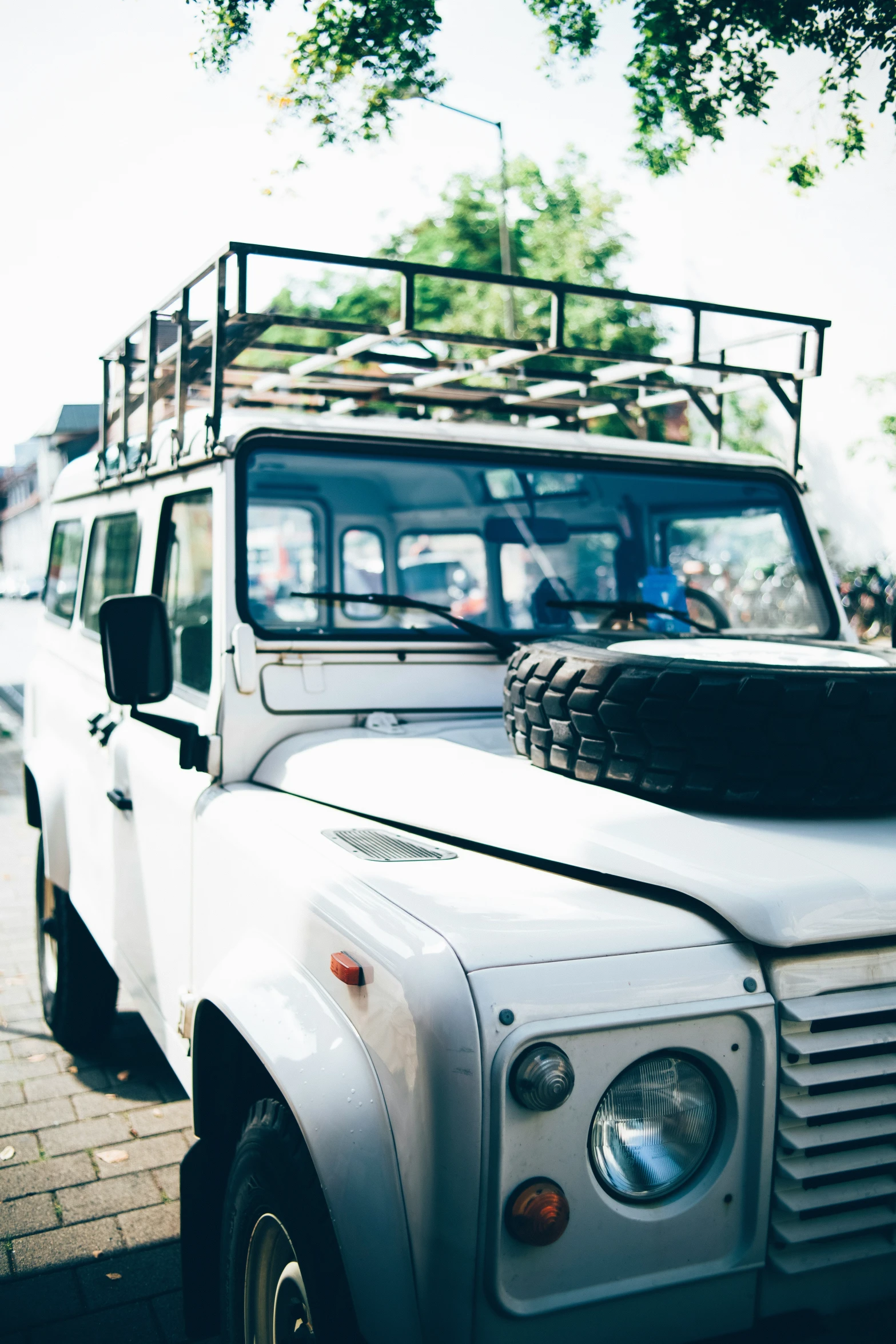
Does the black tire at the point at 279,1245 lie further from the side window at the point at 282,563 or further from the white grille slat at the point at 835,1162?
the side window at the point at 282,563

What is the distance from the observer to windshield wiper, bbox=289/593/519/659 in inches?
115

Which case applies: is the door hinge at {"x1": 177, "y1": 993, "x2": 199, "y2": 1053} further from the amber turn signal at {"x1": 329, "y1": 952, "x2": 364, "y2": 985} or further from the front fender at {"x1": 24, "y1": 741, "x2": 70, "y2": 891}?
the front fender at {"x1": 24, "y1": 741, "x2": 70, "y2": 891}

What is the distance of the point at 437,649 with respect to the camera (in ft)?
9.70

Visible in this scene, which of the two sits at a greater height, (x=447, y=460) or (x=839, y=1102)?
(x=447, y=460)

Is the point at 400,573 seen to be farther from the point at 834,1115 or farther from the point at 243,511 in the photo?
the point at 834,1115

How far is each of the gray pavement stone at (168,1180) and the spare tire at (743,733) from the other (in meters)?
2.10

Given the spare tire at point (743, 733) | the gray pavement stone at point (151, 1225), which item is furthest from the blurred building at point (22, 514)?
the spare tire at point (743, 733)

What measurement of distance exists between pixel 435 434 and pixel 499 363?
2.03 feet

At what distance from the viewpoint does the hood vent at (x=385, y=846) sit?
6.57ft

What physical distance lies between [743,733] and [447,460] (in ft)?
4.84

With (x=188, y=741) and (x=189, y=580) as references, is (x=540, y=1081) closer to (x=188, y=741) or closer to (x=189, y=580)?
(x=188, y=741)

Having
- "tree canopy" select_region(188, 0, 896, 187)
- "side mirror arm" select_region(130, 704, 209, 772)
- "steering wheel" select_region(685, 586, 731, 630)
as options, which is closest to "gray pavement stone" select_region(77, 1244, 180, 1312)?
"side mirror arm" select_region(130, 704, 209, 772)

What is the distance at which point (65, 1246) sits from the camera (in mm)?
2957

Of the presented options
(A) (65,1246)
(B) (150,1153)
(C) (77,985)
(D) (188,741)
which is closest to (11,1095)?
(C) (77,985)
